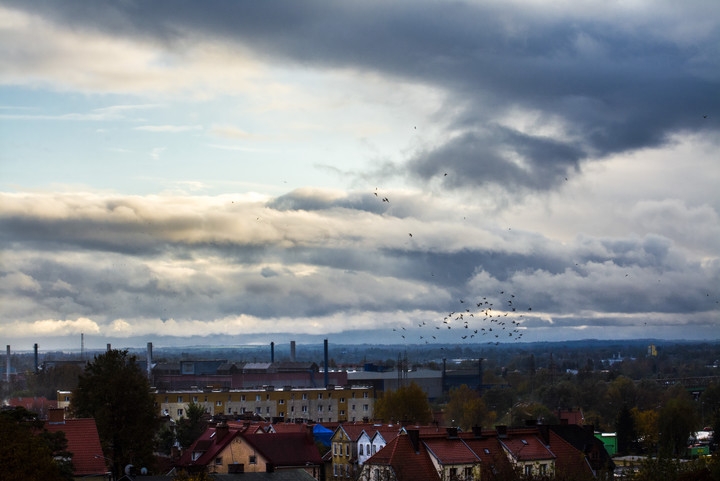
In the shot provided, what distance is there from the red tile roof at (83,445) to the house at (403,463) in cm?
1760

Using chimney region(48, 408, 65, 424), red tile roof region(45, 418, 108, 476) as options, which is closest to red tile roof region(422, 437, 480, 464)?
red tile roof region(45, 418, 108, 476)

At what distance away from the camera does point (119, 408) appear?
218 feet

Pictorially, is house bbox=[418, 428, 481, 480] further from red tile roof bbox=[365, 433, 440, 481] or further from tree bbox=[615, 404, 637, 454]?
tree bbox=[615, 404, 637, 454]

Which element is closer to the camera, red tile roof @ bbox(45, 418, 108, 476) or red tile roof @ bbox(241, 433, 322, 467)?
red tile roof @ bbox(45, 418, 108, 476)

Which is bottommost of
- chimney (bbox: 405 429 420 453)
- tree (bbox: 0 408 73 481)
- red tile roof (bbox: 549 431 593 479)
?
red tile roof (bbox: 549 431 593 479)

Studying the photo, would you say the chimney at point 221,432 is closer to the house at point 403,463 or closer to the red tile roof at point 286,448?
the red tile roof at point 286,448

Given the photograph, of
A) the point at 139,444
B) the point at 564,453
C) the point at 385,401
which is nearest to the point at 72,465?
the point at 139,444

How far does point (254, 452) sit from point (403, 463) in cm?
1199

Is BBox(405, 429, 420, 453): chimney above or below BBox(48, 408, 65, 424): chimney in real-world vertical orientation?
below

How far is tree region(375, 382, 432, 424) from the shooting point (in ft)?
424

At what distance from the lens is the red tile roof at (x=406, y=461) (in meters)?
64.6

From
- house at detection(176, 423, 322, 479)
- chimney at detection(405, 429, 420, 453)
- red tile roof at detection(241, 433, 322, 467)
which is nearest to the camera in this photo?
chimney at detection(405, 429, 420, 453)

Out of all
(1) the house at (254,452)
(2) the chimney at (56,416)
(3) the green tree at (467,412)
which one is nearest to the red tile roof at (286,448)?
(1) the house at (254,452)

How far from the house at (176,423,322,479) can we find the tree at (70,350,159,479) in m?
4.73
